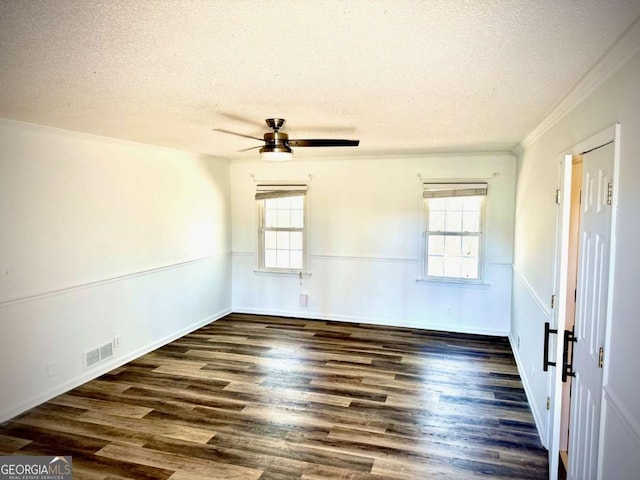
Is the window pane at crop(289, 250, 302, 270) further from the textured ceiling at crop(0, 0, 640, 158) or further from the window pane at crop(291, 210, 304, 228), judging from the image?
the textured ceiling at crop(0, 0, 640, 158)

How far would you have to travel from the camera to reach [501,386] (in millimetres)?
4277

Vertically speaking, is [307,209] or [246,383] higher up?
[307,209]

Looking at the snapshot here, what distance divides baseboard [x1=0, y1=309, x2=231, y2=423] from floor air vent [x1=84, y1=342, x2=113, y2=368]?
78 mm

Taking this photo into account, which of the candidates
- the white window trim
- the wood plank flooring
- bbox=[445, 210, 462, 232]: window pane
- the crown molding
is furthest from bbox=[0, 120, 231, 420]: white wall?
the crown molding

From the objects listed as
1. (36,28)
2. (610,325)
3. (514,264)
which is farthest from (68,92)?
(514,264)

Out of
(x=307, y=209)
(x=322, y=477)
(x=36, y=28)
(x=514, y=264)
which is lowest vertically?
(x=322, y=477)

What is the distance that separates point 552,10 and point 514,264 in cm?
451

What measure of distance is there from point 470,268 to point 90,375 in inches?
188

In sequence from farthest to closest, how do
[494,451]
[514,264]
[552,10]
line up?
[514,264]
[494,451]
[552,10]

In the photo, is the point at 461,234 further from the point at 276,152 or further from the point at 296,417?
the point at 296,417

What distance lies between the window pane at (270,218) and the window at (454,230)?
2.29 m

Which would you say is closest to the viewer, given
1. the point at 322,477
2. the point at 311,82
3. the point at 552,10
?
the point at 552,10

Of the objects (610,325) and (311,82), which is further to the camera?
(311,82)

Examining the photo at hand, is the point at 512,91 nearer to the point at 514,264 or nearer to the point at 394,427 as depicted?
the point at 394,427
